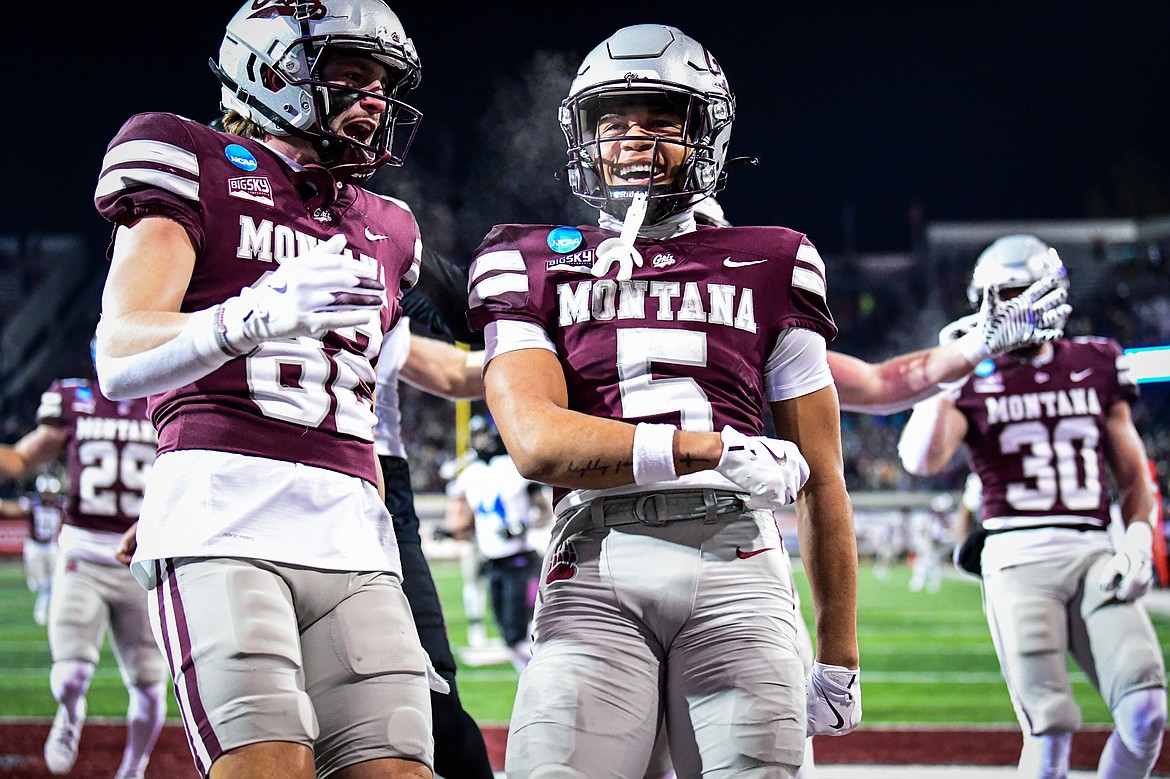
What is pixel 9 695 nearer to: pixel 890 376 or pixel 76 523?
pixel 76 523

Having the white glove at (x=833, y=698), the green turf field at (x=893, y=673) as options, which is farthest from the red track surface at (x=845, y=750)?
the white glove at (x=833, y=698)

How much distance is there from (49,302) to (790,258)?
32622mm

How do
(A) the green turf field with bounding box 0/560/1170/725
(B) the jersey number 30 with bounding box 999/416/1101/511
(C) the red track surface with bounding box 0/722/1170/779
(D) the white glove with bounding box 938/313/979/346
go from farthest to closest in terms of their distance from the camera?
1. (A) the green turf field with bounding box 0/560/1170/725
2. (C) the red track surface with bounding box 0/722/1170/779
3. (B) the jersey number 30 with bounding box 999/416/1101/511
4. (D) the white glove with bounding box 938/313/979/346

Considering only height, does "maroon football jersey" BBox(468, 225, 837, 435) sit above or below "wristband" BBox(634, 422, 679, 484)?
above

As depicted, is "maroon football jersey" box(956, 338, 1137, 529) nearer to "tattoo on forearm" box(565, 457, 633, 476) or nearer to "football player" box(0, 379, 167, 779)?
"tattoo on forearm" box(565, 457, 633, 476)

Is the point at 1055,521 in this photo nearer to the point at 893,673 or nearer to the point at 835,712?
the point at 835,712

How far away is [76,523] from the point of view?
5.45 metres

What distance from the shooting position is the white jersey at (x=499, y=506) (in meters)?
7.96

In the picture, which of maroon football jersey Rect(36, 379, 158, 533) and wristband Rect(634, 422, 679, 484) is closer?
wristband Rect(634, 422, 679, 484)

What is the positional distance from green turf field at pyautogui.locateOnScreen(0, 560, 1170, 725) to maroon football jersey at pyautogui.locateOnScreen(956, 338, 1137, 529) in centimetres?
314

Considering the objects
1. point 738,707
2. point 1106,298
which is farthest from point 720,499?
point 1106,298

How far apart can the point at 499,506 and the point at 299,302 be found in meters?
6.54

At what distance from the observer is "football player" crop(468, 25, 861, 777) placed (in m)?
1.96

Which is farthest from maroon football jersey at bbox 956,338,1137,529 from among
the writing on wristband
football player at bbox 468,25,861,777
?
the writing on wristband
